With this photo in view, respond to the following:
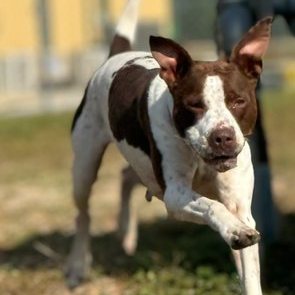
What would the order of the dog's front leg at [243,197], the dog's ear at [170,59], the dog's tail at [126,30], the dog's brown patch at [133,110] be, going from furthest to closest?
1. the dog's tail at [126,30]
2. the dog's brown patch at [133,110]
3. the dog's front leg at [243,197]
4. the dog's ear at [170,59]

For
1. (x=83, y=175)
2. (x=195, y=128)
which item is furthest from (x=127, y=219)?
(x=195, y=128)

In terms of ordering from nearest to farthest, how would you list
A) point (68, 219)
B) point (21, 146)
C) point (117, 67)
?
1. point (117, 67)
2. point (68, 219)
3. point (21, 146)

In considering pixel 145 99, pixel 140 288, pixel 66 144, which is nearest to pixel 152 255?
pixel 140 288

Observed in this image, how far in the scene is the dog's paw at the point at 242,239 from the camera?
4.85 meters

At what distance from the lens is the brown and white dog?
4941 millimetres

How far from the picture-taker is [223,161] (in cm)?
496

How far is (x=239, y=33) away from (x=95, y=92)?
3.09 ft

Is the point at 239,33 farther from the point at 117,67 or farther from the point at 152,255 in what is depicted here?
the point at 152,255

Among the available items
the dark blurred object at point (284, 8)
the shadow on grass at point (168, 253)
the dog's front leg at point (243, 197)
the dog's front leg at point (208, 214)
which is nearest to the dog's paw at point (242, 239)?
the dog's front leg at point (208, 214)

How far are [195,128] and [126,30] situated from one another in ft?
7.03

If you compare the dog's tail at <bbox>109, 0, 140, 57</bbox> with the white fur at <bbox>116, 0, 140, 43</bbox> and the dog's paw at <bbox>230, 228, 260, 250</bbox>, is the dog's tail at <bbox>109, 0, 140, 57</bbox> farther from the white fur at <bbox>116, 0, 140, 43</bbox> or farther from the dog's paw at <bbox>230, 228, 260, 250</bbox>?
the dog's paw at <bbox>230, 228, 260, 250</bbox>

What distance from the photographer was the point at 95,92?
662 centimetres

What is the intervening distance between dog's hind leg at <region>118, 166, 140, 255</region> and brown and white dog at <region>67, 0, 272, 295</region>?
119 centimetres

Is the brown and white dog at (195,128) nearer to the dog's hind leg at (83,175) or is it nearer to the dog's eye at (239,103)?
the dog's eye at (239,103)
